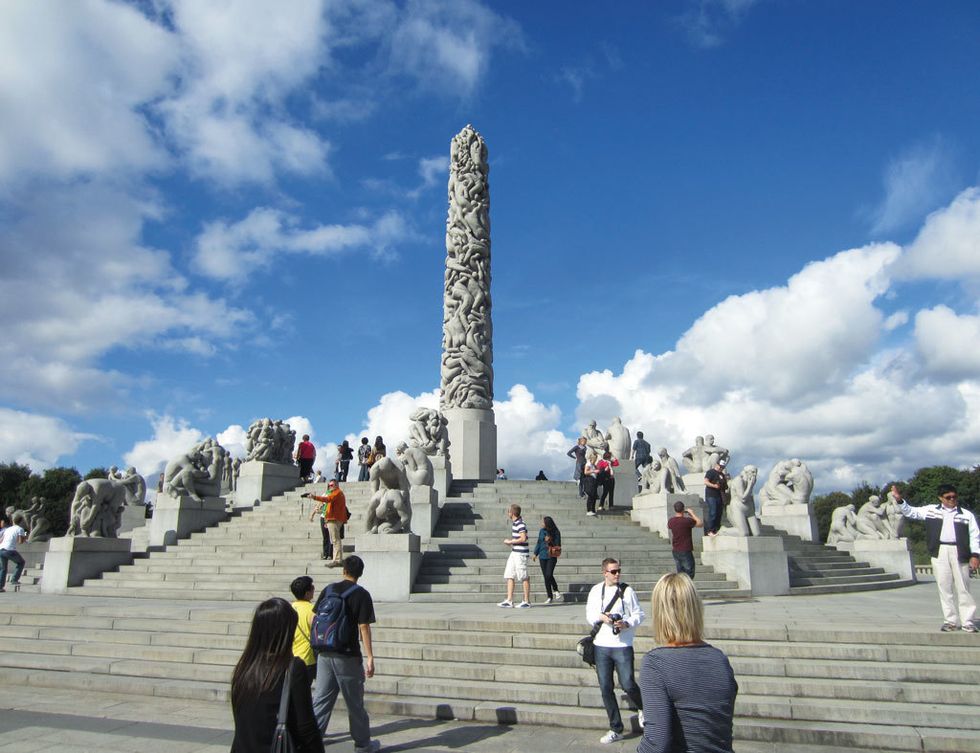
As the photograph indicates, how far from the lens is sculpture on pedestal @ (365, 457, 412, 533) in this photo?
512 inches

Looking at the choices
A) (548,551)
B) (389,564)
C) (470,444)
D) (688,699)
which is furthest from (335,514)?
(470,444)

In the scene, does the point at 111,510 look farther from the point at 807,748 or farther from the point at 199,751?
the point at 807,748

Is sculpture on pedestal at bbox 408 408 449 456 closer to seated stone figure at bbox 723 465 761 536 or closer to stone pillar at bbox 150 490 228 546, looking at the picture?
stone pillar at bbox 150 490 228 546

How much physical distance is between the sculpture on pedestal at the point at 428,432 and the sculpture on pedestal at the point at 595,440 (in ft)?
14.5

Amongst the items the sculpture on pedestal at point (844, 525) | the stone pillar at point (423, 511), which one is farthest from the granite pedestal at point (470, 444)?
the sculpture on pedestal at point (844, 525)

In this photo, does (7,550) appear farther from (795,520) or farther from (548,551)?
(795,520)

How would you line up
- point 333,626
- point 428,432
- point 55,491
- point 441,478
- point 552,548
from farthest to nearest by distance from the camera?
point 55,491 < point 428,432 < point 441,478 < point 552,548 < point 333,626

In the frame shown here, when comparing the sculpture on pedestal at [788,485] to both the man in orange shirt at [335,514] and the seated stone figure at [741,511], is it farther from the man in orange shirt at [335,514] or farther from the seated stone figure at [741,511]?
the man in orange shirt at [335,514]

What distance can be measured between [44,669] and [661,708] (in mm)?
9078

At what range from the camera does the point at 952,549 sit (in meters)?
7.95

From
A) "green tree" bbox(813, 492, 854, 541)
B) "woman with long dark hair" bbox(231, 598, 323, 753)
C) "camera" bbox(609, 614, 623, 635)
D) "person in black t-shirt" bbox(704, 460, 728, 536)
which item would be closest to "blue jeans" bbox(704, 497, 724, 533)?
"person in black t-shirt" bbox(704, 460, 728, 536)

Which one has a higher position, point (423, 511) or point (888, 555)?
point (423, 511)

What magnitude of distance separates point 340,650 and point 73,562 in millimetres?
12128

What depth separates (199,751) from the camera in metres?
5.82
